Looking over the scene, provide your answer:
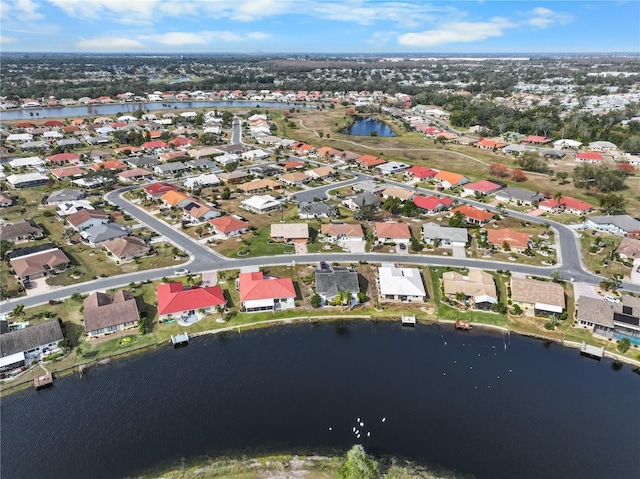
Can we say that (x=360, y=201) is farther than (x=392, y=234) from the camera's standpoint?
Yes

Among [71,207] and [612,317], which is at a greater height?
[71,207]

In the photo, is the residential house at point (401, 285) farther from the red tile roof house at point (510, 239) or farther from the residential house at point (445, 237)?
the red tile roof house at point (510, 239)

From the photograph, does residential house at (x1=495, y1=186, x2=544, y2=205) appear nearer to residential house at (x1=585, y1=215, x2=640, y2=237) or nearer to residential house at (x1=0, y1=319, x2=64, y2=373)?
residential house at (x1=585, y1=215, x2=640, y2=237)

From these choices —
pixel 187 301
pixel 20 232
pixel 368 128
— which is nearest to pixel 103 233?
pixel 20 232

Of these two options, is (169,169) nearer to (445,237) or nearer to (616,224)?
(445,237)

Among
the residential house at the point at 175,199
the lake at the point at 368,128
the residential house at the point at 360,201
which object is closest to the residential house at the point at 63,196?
the residential house at the point at 175,199
